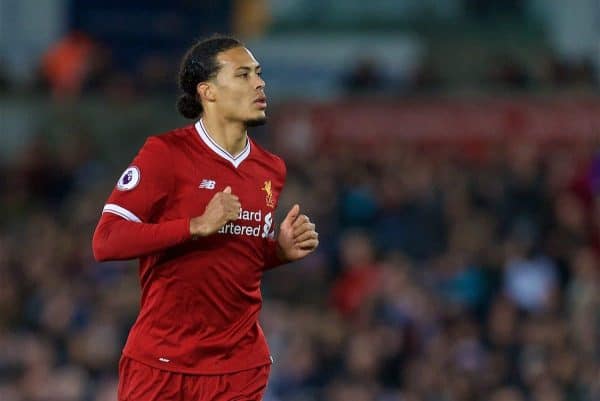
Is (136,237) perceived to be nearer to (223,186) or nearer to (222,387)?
(223,186)

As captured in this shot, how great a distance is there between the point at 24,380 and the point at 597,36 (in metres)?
9.95

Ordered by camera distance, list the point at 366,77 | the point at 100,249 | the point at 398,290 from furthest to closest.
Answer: the point at 366,77 → the point at 398,290 → the point at 100,249

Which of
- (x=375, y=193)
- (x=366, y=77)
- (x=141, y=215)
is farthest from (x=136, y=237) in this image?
(x=366, y=77)

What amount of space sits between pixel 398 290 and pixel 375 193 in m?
1.78

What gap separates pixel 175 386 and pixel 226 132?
102 cm

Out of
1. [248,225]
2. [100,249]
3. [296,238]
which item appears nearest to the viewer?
[100,249]

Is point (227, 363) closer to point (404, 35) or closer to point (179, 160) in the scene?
point (179, 160)

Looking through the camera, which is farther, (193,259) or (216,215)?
(193,259)

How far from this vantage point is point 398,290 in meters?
11.7

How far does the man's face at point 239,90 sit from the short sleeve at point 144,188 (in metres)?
0.35

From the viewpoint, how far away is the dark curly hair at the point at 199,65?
6.22m

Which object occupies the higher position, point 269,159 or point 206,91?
point 206,91

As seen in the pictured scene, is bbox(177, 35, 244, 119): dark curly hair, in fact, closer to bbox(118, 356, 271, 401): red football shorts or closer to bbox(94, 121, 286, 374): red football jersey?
bbox(94, 121, 286, 374): red football jersey

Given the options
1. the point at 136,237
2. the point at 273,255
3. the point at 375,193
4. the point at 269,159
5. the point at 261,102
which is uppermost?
the point at 261,102
